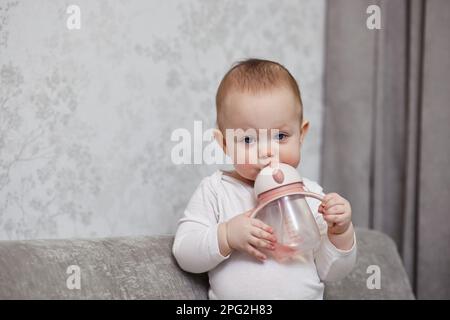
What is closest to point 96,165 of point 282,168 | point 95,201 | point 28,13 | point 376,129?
point 95,201

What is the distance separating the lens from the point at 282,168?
117 cm

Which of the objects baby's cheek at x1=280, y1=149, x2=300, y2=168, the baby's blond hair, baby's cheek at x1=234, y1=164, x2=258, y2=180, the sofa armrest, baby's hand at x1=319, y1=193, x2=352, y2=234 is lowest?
the sofa armrest

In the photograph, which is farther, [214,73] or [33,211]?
[214,73]

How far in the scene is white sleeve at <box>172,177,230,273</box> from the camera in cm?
120

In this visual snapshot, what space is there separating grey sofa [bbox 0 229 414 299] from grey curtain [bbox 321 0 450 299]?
0.57 metres

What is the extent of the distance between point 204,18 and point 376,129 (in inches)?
26.8

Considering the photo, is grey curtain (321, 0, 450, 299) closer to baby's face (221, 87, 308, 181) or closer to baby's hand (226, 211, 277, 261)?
baby's face (221, 87, 308, 181)

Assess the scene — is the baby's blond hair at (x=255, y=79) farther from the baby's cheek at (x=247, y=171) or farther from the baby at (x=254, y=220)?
→ the baby's cheek at (x=247, y=171)

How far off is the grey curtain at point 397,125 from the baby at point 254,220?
0.71 m

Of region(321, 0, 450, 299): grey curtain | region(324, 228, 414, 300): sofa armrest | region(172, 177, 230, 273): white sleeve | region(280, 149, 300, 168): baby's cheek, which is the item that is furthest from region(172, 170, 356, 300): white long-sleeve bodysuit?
region(321, 0, 450, 299): grey curtain

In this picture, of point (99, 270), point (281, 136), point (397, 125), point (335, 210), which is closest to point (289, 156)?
point (281, 136)
